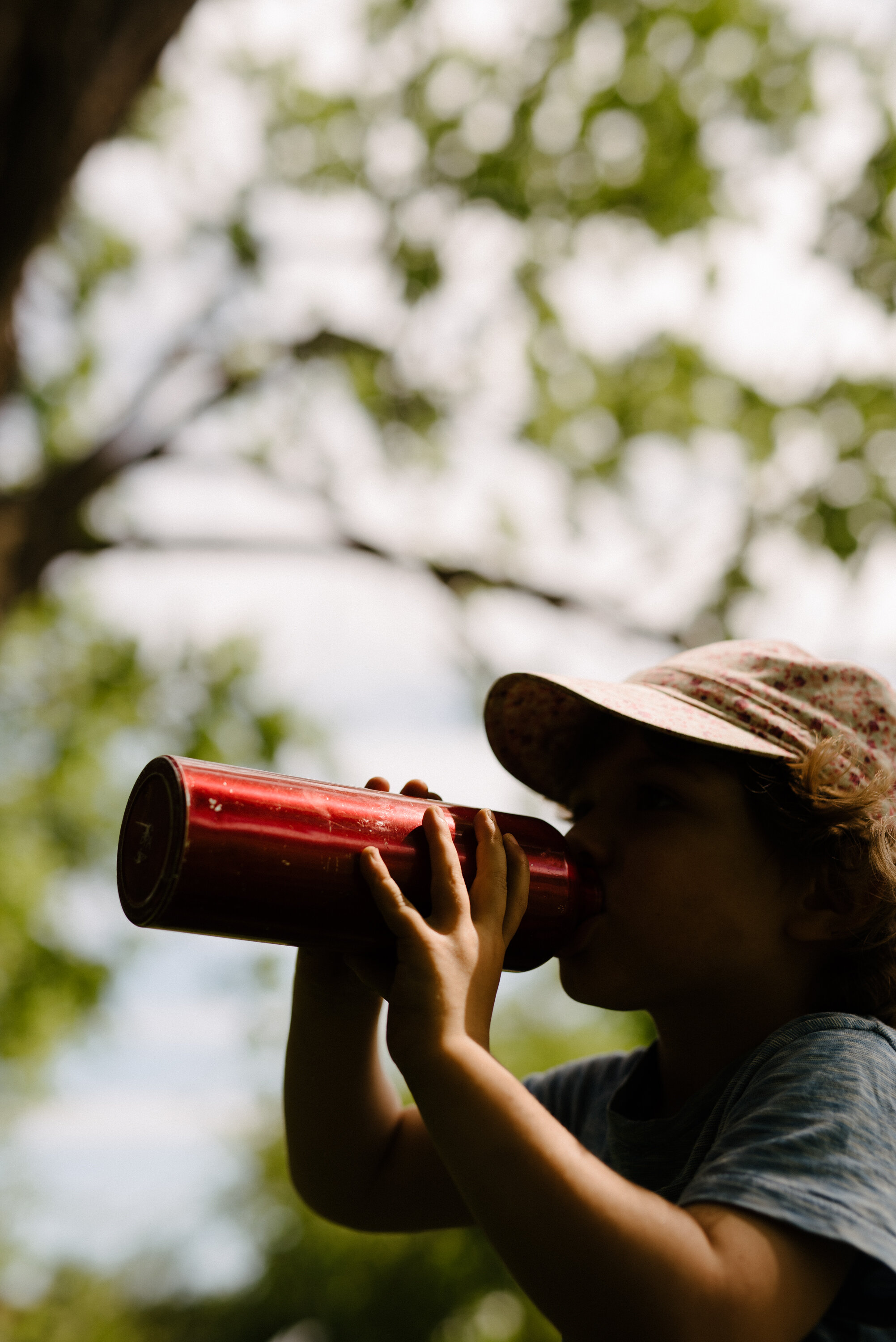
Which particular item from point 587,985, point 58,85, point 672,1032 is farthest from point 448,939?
point 58,85

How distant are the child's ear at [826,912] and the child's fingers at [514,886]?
0.27 metres

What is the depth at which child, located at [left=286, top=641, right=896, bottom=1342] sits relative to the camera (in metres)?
0.67

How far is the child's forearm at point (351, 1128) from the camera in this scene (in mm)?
1095

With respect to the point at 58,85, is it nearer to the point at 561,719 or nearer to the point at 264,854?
the point at 561,719

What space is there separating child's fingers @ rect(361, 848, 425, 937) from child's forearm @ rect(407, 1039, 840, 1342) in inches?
4.9

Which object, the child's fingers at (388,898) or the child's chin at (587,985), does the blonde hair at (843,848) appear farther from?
the child's fingers at (388,898)

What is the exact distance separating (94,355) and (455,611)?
126 inches

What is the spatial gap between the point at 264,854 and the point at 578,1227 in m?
0.33

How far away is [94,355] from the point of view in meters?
5.89

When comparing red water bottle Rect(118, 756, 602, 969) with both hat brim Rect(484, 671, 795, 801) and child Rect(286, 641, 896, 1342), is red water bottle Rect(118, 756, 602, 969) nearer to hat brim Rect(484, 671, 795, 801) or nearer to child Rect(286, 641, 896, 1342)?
child Rect(286, 641, 896, 1342)

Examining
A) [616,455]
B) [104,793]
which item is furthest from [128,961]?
[616,455]

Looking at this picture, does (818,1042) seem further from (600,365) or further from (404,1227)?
(600,365)

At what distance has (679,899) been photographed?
926 millimetres

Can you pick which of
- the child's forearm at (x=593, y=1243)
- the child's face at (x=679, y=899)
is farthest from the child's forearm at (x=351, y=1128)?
the child's forearm at (x=593, y=1243)
